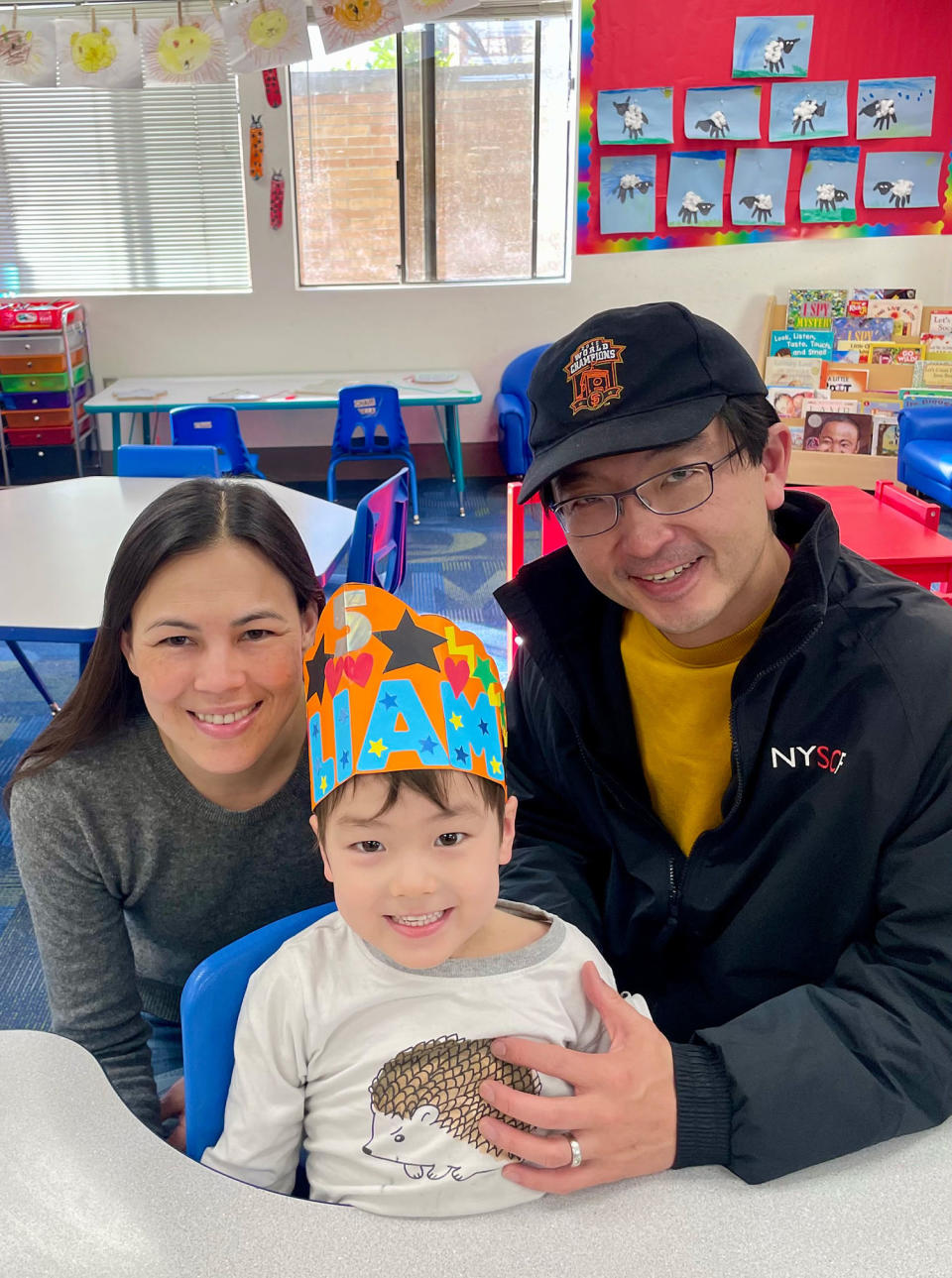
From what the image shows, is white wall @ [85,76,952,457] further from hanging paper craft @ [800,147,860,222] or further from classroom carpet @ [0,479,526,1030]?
classroom carpet @ [0,479,526,1030]

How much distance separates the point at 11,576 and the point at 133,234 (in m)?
4.41

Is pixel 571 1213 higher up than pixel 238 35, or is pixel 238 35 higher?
pixel 238 35

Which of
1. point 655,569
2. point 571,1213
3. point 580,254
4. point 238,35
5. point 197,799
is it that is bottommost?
point 571,1213

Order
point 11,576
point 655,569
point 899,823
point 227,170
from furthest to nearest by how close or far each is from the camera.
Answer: point 227,170
point 11,576
point 655,569
point 899,823

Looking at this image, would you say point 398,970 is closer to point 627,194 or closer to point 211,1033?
point 211,1033

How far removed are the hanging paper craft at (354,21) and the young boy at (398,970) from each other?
5.27 metres

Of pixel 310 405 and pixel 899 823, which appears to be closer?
pixel 899 823

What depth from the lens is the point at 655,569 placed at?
117 centimetres

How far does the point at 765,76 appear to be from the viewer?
18.6 ft

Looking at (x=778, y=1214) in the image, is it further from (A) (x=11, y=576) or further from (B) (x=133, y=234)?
(B) (x=133, y=234)

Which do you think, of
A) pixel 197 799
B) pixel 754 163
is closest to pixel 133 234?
pixel 754 163

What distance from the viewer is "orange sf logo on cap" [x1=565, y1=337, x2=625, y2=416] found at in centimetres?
109

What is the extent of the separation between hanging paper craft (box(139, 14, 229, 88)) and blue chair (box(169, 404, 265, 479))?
2.13 metres

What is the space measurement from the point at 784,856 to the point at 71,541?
238 centimetres
